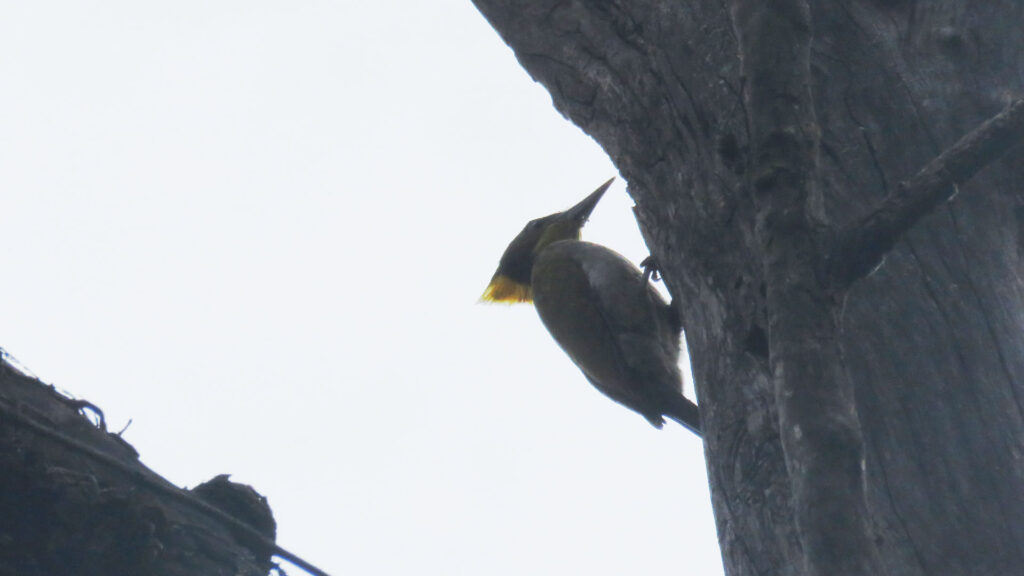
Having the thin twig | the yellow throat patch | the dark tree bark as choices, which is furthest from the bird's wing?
the thin twig

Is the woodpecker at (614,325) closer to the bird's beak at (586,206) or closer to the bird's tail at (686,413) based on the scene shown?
the bird's tail at (686,413)

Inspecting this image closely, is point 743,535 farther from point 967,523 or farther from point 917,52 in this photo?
point 917,52

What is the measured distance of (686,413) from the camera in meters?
5.03

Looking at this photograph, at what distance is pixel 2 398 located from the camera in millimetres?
2131

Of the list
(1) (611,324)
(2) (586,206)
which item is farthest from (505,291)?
(1) (611,324)

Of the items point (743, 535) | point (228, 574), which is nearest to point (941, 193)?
point (743, 535)

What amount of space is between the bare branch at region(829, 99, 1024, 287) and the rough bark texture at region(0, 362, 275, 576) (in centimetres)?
120

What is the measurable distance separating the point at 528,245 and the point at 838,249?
526cm

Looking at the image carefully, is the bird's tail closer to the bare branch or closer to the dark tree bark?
the dark tree bark

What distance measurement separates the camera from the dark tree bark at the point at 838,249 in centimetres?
173

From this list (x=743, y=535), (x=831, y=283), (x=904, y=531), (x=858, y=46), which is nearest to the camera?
(x=831, y=283)

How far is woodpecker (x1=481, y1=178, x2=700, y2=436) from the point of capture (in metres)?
5.05

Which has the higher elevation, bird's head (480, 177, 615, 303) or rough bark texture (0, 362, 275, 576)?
bird's head (480, 177, 615, 303)

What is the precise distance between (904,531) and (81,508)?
1455mm
